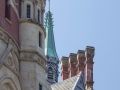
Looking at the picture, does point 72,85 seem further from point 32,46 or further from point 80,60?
point 32,46

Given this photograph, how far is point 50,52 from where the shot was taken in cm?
5803

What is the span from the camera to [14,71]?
3145cm

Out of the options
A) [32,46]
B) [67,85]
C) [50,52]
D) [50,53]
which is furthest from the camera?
[50,52]

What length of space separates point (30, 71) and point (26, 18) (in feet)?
8.19

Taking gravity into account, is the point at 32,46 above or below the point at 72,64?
below

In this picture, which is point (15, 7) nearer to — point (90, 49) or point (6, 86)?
point (6, 86)

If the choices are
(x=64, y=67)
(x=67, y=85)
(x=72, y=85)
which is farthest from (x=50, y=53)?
(x=72, y=85)

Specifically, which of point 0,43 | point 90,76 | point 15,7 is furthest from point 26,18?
point 90,76

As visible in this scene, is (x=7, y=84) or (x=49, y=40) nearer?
(x=7, y=84)

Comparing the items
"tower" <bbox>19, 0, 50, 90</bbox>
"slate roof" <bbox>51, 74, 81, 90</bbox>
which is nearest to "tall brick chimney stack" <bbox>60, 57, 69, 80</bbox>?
"slate roof" <bbox>51, 74, 81, 90</bbox>

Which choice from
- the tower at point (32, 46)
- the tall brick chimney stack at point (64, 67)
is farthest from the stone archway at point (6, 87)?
the tall brick chimney stack at point (64, 67)

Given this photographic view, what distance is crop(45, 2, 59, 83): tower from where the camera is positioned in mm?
56688

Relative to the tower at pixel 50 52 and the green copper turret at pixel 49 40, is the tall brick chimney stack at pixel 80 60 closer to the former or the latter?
the tower at pixel 50 52

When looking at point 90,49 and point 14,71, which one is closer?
point 14,71
